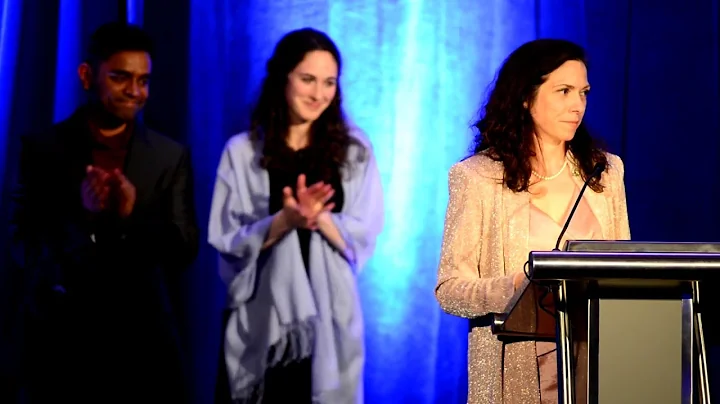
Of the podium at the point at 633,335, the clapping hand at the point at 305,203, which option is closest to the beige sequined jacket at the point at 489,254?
the podium at the point at 633,335

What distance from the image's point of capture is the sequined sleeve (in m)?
2.27

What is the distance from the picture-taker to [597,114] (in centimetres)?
391

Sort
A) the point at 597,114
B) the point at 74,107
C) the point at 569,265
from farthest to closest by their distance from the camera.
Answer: the point at 597,114 → the point at 74,107 → the point at 569,265

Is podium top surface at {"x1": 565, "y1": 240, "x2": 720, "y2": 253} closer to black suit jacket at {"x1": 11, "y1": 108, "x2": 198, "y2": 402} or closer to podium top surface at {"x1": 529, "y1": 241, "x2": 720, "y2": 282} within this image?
podium top surface at {"x1": 529, "y1": 241, "x2": 720, "y2": 282}

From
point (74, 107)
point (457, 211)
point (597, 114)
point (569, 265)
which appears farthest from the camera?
point (597, 114)

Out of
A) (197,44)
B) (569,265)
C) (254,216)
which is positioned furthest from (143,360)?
(569,265)

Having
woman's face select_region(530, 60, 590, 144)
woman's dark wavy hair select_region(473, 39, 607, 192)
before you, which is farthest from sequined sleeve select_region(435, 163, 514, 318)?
woman's face select_region(530, 60, 590, 144)

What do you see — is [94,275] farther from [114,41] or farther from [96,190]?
[114,41]

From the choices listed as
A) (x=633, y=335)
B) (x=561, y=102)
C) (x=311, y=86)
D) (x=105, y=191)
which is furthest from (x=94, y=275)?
(x=633, y=335)

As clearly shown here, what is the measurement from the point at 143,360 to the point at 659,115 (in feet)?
7.10

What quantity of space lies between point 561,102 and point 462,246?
0.47m

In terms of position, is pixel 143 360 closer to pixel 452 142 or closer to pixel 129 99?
pixel 129 99

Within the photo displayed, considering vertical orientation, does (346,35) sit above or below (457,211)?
above

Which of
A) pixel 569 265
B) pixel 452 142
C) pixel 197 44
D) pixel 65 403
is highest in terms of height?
pixel 197 44
